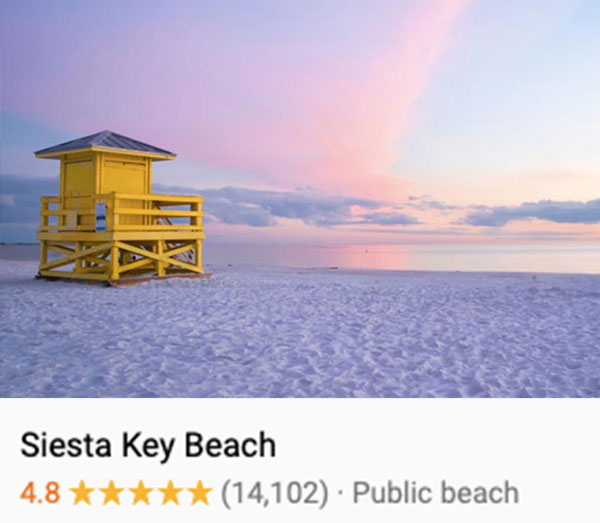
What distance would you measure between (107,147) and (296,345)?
29.8ft

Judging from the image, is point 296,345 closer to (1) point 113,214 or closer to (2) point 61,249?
(1) point 113,214

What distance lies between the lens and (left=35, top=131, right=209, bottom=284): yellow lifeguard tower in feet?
44.4

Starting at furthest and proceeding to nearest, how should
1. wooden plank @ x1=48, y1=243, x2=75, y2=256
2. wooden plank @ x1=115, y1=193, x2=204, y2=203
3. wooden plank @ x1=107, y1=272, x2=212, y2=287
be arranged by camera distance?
wooden plank @ x1=48, y1=243, x2=75, y2=256 < wooden plank @ x1=115, y1=193, x2=204, y2=203 < wooden plank @ x1=107, y1=272, x2=212, y2=287

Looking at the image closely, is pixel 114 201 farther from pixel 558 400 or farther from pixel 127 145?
pixel 558 400

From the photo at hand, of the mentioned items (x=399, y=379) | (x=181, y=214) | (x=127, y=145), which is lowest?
(x=399, y=379)

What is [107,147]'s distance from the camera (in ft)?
45.2

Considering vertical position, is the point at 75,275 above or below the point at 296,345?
above

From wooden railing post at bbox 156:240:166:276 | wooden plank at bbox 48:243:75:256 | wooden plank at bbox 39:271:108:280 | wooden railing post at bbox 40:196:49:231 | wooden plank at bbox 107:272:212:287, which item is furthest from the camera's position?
wooden railing post at bbox 40:196:49:231

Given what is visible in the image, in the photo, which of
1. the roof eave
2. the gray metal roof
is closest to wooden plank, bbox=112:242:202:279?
the roof eave

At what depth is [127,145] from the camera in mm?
14406

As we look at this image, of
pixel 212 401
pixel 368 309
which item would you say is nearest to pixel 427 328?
pixel 368 309

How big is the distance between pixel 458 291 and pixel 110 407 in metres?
10.1

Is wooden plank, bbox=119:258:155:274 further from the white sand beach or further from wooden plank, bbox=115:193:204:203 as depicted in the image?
the white sand beach

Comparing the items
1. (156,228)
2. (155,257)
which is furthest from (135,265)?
(156,228)
